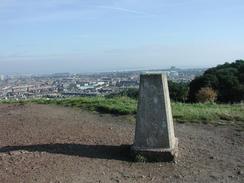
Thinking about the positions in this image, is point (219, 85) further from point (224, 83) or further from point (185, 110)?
point (185, 110)

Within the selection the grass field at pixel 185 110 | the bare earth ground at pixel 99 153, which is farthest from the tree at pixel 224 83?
the bare earth ground at pixel 99 153

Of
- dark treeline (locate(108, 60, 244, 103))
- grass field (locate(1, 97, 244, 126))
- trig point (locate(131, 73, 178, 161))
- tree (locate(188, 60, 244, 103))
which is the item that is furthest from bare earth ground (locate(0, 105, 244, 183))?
tree (locate(188, 60, 244, 103))

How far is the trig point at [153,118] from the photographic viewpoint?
746 centimetres

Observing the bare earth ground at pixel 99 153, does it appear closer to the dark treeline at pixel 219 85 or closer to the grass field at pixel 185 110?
the grass field at pixel 185 110

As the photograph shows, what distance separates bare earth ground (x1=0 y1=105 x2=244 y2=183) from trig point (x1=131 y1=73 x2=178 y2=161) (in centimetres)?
29

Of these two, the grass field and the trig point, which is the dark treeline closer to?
the grass field

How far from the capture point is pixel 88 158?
7340mm

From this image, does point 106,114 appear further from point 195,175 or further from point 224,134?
point 195,175

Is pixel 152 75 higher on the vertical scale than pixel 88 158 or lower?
higher

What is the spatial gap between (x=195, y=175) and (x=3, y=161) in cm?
260

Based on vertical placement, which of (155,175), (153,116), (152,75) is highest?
(152,75)

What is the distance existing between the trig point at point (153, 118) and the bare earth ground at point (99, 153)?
0.29 m

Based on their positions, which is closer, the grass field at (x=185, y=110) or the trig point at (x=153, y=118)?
the trig point at (x=153, y=118)

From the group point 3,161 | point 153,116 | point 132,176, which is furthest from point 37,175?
point 153,116
